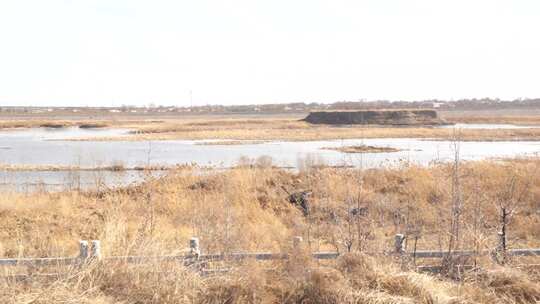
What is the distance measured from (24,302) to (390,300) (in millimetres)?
4203

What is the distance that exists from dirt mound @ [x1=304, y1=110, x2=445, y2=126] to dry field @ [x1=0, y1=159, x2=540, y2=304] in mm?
54508

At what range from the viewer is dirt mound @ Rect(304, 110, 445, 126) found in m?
72.0

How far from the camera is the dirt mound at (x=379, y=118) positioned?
72000 mm

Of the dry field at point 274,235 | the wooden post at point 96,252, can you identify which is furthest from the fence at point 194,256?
the dry field at point 274,235

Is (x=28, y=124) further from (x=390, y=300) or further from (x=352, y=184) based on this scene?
(x=390, y=300)

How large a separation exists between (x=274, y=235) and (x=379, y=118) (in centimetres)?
6466

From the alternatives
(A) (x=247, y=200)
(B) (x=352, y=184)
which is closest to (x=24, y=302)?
(A) (x=247, y=200)

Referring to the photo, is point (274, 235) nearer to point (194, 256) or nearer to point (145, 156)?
point (194, 256)

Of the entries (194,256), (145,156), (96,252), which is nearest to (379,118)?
(145,156)

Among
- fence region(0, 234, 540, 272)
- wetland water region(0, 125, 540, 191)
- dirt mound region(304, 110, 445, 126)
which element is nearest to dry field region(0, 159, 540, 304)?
fence region(0, 234, 540, 272)

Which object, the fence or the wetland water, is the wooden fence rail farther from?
the wetland water

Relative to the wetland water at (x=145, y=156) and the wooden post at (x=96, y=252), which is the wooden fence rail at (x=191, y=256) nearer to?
the wooden post at (x=96, y=252)

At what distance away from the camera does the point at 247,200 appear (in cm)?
1537

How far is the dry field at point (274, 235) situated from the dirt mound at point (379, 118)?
5451 cm
